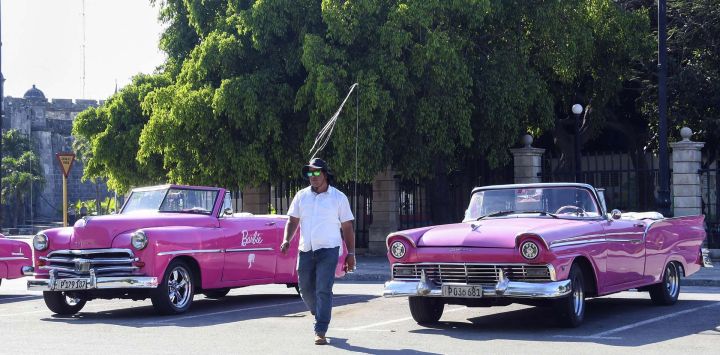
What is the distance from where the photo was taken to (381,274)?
22016 millimetres

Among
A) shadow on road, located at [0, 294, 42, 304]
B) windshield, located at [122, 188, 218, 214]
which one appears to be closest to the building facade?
shadow on road, located at [0, 294, 42, 304]

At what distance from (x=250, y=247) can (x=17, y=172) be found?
62.2m

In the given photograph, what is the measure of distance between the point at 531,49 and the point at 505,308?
49.5 ft

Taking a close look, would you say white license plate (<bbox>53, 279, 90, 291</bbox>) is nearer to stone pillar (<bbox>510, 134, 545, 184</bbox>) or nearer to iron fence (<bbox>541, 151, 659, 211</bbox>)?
iron fence (<bbox>541, 151, 659, 211</bbox>)

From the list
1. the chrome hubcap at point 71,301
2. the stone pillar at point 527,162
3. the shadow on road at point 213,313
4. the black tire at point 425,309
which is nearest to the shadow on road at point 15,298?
the shadow on road at point 213,313

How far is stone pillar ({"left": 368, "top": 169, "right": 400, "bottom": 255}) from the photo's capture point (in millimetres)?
29281

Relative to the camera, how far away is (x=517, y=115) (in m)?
26.9

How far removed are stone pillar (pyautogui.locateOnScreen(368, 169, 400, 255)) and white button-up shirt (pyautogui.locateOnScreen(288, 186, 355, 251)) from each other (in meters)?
18.2

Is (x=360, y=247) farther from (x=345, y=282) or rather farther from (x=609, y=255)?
(x=609, y=255)

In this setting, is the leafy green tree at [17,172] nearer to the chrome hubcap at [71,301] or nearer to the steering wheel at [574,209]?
the chrome hubcap at [71,301]

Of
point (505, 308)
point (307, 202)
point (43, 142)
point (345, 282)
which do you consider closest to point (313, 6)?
point (345, 282)

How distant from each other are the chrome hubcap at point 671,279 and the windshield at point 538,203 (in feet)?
6.18

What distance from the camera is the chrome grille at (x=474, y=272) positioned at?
10984 mm

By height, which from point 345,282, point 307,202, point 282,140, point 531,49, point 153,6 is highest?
point 153,6
